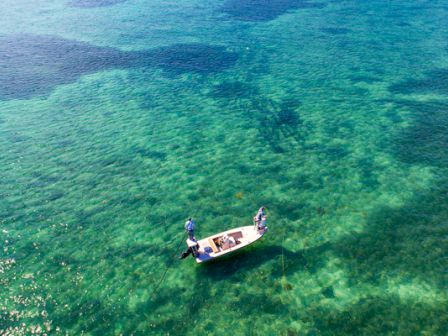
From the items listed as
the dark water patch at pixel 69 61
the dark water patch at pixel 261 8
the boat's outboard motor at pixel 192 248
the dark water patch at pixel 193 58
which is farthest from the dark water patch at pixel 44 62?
the boat's outboard motor at pixel 192 248

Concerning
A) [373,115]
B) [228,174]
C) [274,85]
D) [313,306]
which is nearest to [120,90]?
[274,85]

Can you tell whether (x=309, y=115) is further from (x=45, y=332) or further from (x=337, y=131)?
(x=45, y=332)

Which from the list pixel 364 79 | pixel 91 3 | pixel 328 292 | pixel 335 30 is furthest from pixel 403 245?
pixel 91 3

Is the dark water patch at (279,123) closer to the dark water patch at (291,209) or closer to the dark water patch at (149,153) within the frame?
the dark water patch at (291,209)

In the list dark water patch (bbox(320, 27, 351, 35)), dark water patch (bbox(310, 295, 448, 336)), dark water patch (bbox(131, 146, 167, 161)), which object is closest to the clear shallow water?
dark water patch (bbox(310, 295, 448, 336))

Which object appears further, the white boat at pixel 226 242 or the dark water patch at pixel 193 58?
the dark water patch at pixel 193 58

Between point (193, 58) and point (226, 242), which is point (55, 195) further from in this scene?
point (193, 58)

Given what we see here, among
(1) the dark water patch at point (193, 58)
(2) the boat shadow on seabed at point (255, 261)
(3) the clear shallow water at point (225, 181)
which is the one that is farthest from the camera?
(1) the dark water patch at point (193, 58)
